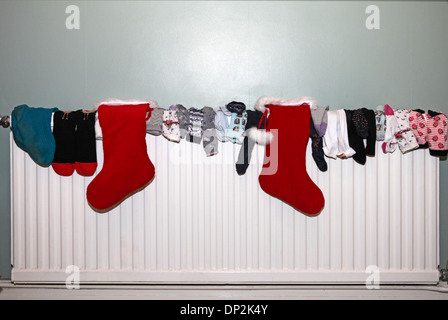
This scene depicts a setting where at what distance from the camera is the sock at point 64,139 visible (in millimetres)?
1254

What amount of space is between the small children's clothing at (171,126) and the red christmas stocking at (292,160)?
1.31 ft

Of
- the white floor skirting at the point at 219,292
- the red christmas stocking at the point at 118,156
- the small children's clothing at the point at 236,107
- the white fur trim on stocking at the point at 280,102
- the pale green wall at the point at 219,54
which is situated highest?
the pale green wall at the point at 219,54

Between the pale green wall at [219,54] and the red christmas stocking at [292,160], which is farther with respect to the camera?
the pale green wall at [219,54]

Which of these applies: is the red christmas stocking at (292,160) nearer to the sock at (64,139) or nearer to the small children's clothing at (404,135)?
the small children's clothing at (404,135)

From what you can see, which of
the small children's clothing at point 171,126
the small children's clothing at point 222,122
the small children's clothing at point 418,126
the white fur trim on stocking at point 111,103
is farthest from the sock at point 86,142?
the small children's clothing at point 418,126

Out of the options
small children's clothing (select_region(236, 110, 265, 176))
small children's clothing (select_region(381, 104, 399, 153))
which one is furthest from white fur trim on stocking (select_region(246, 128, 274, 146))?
small children's clothing (select_region(381, 104, 399, 153))

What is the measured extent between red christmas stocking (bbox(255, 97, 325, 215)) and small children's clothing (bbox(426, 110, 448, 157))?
53cm

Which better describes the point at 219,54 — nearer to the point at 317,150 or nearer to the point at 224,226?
the point at 317,150

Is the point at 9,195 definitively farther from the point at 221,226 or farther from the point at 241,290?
the point at 241,290

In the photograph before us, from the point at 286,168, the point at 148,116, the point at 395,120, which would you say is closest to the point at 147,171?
the point at 148,116

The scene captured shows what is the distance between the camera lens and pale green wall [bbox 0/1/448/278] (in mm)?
1385

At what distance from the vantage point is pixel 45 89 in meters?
1.39

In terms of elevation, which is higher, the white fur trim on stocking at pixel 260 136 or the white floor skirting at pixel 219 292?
the white fur trim on stocking at pixel 260 136

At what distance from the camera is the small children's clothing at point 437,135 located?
1.27m
